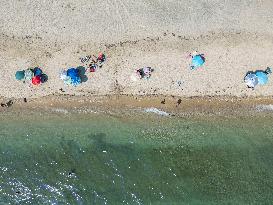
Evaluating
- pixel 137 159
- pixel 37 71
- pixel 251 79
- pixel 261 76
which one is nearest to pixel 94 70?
pixel 37 71

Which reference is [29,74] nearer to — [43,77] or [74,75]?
[43,77]

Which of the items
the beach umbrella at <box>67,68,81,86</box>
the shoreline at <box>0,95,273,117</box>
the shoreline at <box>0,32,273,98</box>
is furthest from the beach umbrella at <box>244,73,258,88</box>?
the beach umbrella at <box>67,68,81,86</box>

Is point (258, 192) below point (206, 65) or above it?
below

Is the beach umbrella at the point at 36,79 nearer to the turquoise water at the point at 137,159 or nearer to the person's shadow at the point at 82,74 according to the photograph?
the turquoise water at the point at 137,159

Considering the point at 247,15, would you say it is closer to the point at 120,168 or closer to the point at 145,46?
the point at 145,46

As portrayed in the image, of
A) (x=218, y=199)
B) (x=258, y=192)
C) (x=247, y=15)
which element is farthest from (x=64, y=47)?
(x=258, y=192)

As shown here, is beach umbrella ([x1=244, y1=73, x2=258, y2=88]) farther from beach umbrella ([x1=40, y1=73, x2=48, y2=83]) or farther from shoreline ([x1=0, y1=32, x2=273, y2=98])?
beach umbrella ([x1=40, y1=73, x2=48, y2=83])
